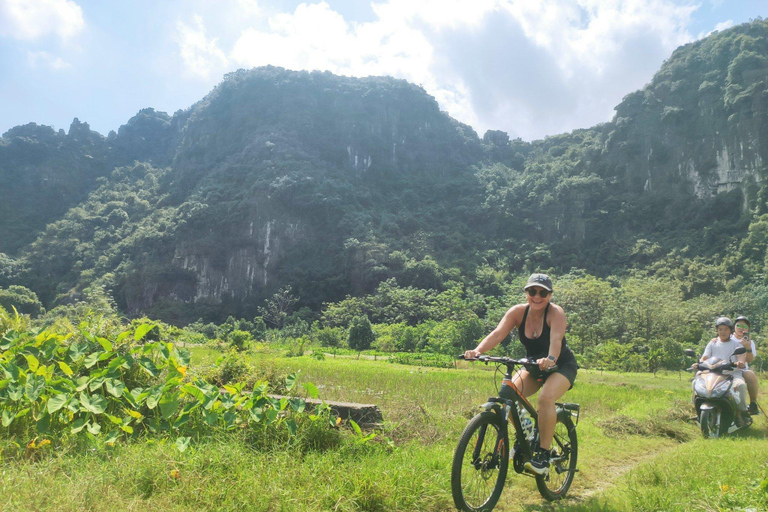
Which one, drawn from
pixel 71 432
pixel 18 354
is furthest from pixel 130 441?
pixel 18 354

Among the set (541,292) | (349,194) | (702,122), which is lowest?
(541,292)

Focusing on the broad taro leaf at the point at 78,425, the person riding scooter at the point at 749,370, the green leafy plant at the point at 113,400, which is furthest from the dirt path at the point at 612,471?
the broad taro leaf at the point at 78,425

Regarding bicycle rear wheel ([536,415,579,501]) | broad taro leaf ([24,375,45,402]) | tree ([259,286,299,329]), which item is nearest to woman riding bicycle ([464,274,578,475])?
bicycle rear wheel ([536,415,579,501])

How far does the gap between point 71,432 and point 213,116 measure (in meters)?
97.6

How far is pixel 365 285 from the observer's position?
2272 inches

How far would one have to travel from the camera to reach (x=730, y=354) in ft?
18.5

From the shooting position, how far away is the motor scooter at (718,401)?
17.7ft

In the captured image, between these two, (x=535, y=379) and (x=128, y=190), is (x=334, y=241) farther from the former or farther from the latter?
(x=535, y=379)

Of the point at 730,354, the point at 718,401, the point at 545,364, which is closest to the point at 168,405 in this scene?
the point at 545,364

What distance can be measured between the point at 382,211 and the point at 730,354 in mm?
70805

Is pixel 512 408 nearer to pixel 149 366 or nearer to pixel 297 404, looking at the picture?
pixel 297 404

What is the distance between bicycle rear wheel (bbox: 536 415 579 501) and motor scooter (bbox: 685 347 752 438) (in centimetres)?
281

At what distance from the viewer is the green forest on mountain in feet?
152

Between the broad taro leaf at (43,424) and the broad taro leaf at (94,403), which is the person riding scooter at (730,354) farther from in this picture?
the broad taro leaf at (43,424)
